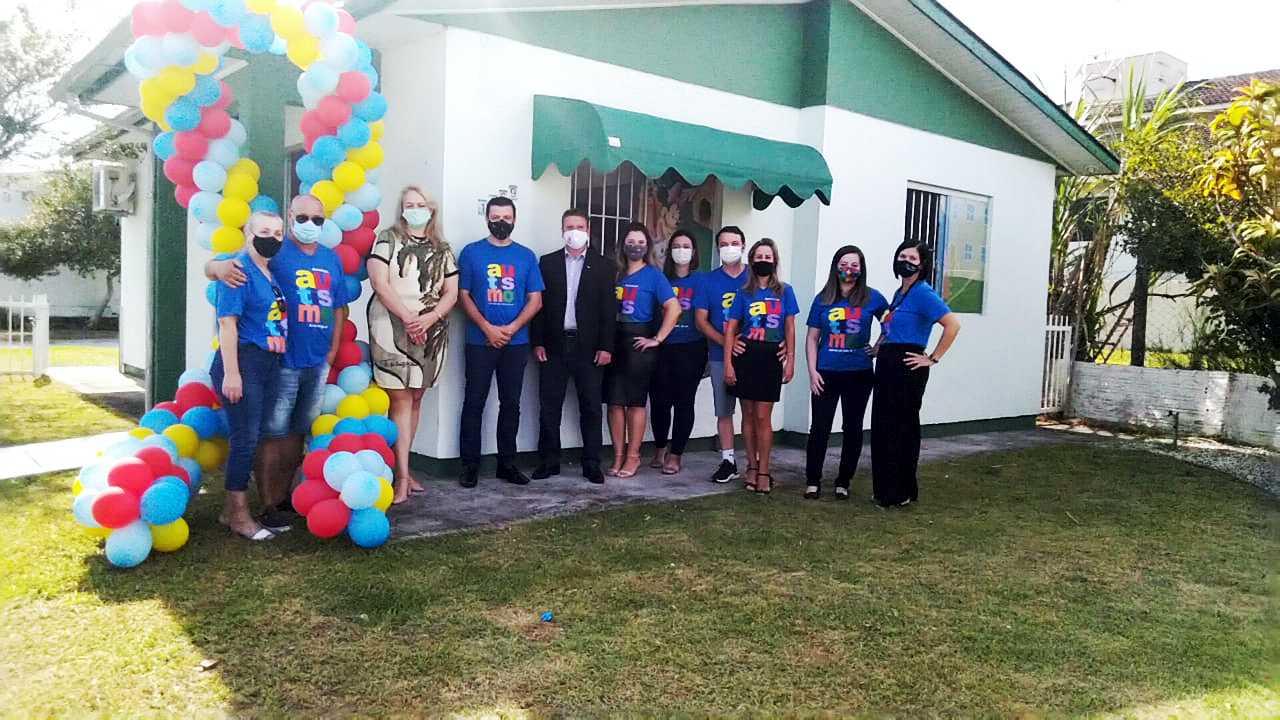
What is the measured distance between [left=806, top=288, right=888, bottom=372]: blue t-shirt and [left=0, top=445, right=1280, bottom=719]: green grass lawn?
109 centimetres

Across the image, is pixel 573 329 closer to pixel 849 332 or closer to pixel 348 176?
pixel 849 332

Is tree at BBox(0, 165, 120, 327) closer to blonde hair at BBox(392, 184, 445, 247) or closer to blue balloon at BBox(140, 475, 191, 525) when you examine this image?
blonde hair at BBox(392, 184, 445, 247)

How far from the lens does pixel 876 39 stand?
9.31m

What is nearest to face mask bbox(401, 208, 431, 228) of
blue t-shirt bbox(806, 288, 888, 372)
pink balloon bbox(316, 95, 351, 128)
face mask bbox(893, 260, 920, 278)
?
pink balloon bbox(316, 95, 351, 128)

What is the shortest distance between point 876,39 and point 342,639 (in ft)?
25.8

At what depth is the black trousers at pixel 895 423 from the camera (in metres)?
6.32

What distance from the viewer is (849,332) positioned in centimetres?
645

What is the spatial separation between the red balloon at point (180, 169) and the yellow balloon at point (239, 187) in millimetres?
177

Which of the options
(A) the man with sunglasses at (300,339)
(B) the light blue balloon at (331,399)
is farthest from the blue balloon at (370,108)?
(B) the light blue balloon at (331,399)

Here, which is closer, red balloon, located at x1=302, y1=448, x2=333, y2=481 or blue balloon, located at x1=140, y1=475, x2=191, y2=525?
blue balloon, located at x1=140, y1=475, x2=191, y2=525

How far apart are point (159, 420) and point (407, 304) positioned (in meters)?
1.56

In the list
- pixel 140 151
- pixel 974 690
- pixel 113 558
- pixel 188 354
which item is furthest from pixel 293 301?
pixel 140 151

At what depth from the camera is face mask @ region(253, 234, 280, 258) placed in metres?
4.82

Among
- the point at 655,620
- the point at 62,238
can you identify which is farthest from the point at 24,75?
the point at 655,620
